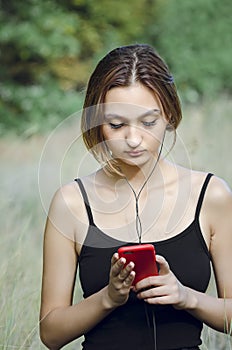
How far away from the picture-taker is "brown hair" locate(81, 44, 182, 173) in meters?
1.90

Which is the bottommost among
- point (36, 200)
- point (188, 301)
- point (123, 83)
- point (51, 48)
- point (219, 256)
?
point (188, 301)

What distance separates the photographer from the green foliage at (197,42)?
14.0m

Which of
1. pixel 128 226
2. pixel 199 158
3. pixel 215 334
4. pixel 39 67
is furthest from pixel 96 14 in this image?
pixel 128 226

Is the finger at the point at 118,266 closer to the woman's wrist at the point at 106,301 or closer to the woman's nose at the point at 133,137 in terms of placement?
the woman's wrist at the point at 106,301

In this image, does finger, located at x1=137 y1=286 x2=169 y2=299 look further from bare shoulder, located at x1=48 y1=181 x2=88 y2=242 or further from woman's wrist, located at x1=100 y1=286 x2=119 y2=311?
bare shoulder, located at x1=48 y1=181 x2=88 y2=242

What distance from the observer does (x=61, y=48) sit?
12203 mm

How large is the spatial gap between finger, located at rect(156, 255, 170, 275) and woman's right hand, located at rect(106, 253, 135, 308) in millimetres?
58

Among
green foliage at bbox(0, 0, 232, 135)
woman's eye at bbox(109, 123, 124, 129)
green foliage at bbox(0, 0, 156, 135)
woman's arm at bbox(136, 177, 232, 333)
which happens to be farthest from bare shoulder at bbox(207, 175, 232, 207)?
green foliage at bbox(0, 0, 156, 135)

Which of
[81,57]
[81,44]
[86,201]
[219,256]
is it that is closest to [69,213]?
[86,201]

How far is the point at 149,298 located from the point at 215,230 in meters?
0.29

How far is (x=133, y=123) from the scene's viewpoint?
1.83 meters

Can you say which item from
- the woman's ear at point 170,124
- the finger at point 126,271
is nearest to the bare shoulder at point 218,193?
the woman's ear at point 170,124

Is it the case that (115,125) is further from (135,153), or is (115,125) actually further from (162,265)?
(162,265)

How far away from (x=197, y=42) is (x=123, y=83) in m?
12.5
